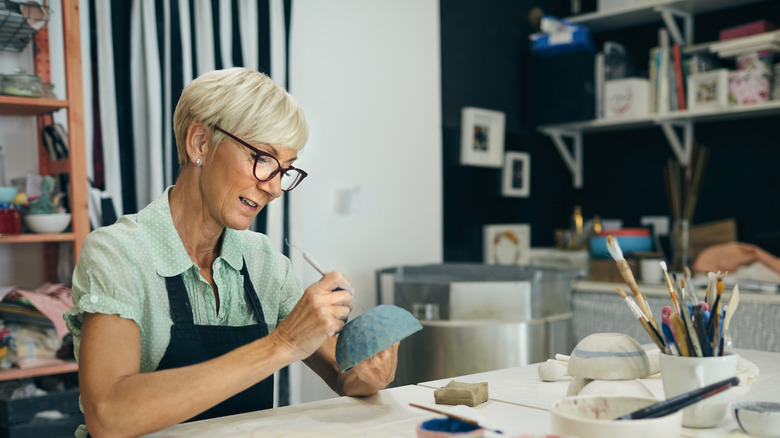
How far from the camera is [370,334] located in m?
1.19

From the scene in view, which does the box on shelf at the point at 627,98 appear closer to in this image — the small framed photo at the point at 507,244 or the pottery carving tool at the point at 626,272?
the small framed photo at the point at 507,244

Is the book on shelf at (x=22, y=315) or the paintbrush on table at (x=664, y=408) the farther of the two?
the book on shelf at (x=22, y=315)

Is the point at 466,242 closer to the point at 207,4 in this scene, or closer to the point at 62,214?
the point at 207,4

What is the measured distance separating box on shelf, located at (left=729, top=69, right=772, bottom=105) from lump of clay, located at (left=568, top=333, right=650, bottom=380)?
2430mm

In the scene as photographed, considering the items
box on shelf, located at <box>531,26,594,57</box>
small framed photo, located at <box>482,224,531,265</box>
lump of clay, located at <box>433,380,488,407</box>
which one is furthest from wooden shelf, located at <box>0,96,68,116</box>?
box on shelf, located at <box>531,26,594,57</box>

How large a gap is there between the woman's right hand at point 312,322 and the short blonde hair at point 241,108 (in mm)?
360

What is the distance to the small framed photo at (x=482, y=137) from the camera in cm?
364

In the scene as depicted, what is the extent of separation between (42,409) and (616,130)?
10.7 ft

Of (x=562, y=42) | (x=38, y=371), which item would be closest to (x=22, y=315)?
(x=38, y=371)

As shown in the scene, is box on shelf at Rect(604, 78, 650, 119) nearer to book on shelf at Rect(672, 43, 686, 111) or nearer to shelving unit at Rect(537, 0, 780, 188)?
shelving unit at Rect(537, 0, 780, 188)

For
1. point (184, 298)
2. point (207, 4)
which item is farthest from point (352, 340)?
point (207, 4)

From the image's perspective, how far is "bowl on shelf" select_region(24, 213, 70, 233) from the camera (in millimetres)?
2131

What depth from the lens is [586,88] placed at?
3.71m

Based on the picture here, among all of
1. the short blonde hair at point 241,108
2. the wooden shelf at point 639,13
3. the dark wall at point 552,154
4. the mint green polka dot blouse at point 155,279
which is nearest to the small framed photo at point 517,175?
the dark wall at point 552,154
